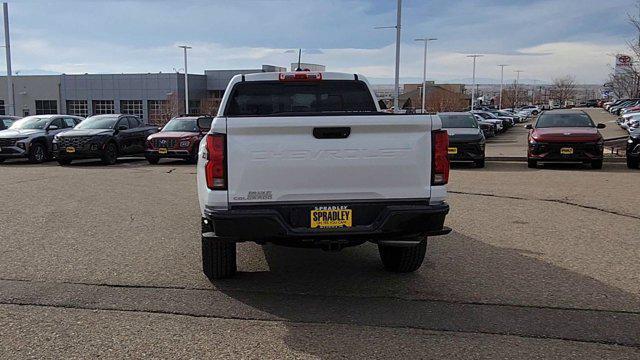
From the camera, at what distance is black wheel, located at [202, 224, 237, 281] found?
5.50 meters

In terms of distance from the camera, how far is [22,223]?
8492mm

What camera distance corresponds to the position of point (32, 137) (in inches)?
730

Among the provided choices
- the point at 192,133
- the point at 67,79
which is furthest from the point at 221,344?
the point at 67,79

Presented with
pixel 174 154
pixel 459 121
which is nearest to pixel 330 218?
pixel 459 121

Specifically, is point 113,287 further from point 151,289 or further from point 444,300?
point 444,300

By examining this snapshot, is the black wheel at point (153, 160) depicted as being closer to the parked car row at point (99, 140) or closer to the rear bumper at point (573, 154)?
the parked car row at point (99, 140)

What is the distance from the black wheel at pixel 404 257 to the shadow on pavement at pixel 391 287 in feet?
0.31

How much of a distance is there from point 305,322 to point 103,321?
1620mm

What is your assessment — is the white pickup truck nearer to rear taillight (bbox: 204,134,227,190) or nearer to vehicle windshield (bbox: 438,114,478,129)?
rear taillight (bbox: 204,134,227,190)

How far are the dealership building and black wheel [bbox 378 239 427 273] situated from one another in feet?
244

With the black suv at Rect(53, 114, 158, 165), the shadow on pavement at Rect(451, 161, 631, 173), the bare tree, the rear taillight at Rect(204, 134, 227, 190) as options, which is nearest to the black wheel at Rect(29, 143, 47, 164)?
the black suv at Rect(53, 114, 158, 165)

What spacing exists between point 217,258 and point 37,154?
617 inches

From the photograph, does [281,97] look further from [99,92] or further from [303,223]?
[99,92]

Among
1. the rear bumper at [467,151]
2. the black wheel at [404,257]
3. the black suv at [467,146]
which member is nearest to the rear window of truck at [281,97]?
the black wheel at [404,257]
